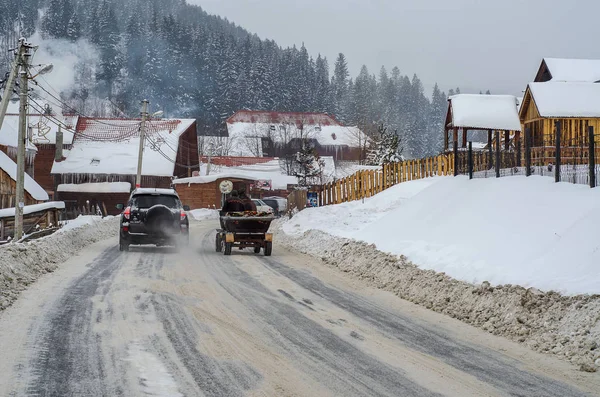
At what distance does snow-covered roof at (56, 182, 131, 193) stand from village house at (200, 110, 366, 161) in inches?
1828

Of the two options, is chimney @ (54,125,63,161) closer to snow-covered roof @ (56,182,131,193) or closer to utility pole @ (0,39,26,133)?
snow-covered roof @ (56,182,131,193)

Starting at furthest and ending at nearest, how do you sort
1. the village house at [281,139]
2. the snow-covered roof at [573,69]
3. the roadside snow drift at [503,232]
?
the village house at [281,139]
the snow-covered roof at [573,69]
the roadside snow drift at [503,232]

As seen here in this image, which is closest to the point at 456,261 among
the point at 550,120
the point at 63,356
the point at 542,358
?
the point at 542,358

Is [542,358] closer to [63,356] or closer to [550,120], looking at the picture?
[63,356]

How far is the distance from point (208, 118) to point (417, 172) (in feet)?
344

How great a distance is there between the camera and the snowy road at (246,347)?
20.2 feet

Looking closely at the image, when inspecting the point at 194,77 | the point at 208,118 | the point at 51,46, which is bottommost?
the point at 208,118

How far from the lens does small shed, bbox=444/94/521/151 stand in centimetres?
4081

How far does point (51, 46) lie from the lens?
598 ft

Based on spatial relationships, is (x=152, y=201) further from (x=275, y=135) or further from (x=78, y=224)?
(x=275, y=135)

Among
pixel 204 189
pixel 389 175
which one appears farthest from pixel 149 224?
pixel 204 189

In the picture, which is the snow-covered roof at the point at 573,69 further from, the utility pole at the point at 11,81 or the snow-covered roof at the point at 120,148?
Result: the utility pole at the point at 11,81

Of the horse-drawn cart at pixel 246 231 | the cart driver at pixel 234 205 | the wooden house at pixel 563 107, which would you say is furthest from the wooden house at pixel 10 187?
the wooden house at pixel 563 107

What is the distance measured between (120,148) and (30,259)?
5287cm
